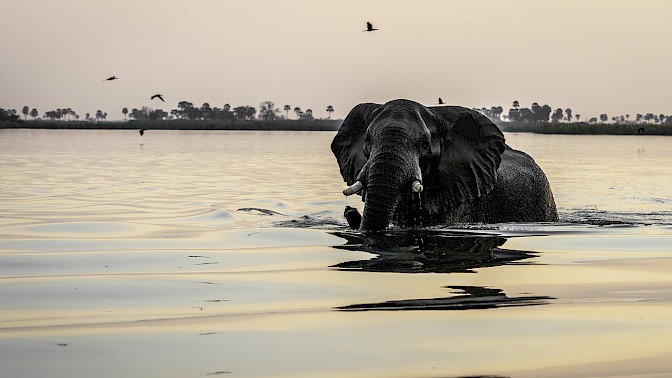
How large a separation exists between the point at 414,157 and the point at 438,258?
191 centimetres

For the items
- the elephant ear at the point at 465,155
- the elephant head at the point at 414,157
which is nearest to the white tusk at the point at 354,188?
the elephant head at the point at 414,157

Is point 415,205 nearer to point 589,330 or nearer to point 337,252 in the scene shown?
point 337,252

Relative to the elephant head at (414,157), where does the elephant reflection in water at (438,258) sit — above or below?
below

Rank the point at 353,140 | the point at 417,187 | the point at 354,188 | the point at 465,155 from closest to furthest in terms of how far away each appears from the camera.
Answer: the point at 417,187, the point at 354,188, the point at 465,155, the point at 353,140

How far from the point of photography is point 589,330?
595 cm

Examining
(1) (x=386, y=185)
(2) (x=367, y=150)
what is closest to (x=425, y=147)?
(2) (x=367, y=150)

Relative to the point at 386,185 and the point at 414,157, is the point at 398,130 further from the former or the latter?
the point at 386,185

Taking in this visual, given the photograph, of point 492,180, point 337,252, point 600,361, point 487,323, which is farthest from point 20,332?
point 492,180

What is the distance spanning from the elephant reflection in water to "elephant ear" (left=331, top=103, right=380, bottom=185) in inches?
38.4

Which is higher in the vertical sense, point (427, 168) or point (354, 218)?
point (427, 168)

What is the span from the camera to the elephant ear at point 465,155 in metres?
12.1

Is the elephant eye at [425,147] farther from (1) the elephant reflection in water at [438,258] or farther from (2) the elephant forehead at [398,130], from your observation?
(1) the elephant reflection in water at [438,258]

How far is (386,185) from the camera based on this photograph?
10414mm

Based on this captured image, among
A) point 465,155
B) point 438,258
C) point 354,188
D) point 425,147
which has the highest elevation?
point 425,147
